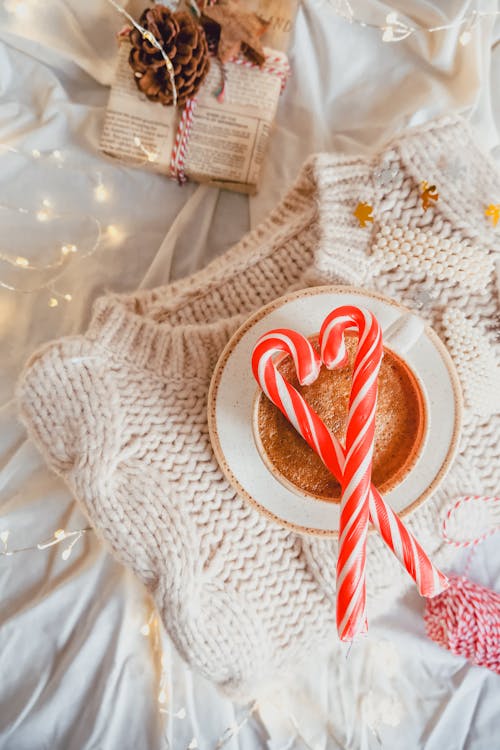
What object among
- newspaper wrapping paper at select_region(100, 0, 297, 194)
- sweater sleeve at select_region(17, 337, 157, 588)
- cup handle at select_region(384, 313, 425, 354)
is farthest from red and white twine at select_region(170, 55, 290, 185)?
cup handle at select_region(384, 313, 425, 354)

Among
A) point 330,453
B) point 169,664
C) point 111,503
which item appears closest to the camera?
point 330,453

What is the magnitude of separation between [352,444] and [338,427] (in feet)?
0.29

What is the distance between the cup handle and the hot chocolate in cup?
16mm

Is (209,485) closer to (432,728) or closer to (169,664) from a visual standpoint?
(169,664)

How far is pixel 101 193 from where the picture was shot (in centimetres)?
101

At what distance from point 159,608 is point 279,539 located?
0.60ft

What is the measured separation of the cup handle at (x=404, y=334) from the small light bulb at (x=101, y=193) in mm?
569

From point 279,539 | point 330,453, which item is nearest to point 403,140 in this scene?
point 330,453

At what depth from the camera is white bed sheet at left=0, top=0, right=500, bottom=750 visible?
922mm

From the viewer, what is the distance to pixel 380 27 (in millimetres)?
1000

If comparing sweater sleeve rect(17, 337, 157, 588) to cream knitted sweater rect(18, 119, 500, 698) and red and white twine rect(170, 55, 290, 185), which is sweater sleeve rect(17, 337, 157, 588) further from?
red and white twine rect(170, 55, 290, 185)

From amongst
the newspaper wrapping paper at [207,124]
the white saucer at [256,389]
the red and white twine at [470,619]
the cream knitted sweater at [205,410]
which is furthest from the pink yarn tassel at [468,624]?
the newspaper wrapping paper at [207,124]

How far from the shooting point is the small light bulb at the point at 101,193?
3.32 feet

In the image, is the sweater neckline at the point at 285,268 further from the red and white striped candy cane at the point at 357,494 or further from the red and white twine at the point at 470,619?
the red and white twine at the point at 470,619
